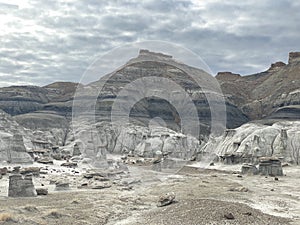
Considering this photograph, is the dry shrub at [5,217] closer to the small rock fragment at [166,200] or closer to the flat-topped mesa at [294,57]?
the small rock fragment at [166,200]

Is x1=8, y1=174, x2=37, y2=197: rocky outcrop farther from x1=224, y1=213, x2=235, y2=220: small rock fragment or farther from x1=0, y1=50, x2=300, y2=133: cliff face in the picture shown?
x1=0, y1=50, x2=300, y2=133: cliff face

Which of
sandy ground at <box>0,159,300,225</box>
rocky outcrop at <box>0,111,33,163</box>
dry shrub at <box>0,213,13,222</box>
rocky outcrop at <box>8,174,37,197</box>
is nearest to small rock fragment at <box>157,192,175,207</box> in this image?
sandy ground at <box>0,159,300,225</box>

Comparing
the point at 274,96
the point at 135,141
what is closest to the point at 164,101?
the point at 274,96

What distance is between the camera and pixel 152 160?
264ft

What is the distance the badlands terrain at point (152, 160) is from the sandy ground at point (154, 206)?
0.07 m

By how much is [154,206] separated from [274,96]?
138384 millimetres

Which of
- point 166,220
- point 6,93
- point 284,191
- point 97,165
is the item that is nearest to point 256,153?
point 97,165

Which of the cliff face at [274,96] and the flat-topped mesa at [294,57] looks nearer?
the cliff face at [274,96]

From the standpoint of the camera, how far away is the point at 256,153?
68.9 metres

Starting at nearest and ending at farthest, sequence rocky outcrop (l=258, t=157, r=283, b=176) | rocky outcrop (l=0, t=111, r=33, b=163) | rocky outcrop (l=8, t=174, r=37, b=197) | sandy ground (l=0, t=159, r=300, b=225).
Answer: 1. sandy ground (l=0, t=159, r=300, b=225)
2. rocky outcrop (l=8, t=174, r=37, b=197)
3. rocky outcrop (l=258, t=157, r=283, b=176)
4. rocky outcrop (l=0, t=111, r=33, b=163)

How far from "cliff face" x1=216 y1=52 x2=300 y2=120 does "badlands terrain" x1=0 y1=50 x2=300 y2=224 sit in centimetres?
52

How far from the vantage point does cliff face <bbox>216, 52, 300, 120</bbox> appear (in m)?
138

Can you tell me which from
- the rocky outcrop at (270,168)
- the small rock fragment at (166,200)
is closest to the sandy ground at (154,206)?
the small rock fragment at (166,200)

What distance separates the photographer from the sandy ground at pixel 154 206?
23.5m
